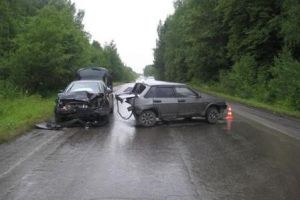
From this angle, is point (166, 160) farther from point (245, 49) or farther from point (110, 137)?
point (245, 49)

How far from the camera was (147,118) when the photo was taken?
59.3 ft

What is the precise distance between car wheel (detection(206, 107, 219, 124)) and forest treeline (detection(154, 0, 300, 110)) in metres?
8.30

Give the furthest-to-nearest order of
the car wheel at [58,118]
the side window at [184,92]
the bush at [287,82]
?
the bush at [287,82], the side window at [184,92], the car wheel at [58,118]

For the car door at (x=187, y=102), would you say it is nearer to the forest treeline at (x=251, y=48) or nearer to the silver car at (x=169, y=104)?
the silver car at (x=169, y=104)

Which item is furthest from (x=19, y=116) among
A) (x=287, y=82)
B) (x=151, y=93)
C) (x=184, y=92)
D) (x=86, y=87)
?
(x=287, y=82)

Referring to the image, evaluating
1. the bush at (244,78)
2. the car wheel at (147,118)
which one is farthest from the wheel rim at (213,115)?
the bush at (244,78)

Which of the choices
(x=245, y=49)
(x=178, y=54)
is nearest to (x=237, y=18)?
(x=245, y=49)

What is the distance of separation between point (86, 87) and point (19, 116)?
298 cm

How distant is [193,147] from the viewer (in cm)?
1290

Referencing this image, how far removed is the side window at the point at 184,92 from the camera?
1881 centimetres

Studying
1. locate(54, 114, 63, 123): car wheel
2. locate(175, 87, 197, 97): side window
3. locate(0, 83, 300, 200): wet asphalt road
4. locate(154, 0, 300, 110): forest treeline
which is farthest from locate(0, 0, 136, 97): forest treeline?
locate(0, 83, 300, 200): wet asphalt road

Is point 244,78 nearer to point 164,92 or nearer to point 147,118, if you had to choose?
point 164,92

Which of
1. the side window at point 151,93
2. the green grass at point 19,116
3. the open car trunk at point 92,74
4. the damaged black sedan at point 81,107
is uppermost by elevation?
the open car trunk at point 92,74

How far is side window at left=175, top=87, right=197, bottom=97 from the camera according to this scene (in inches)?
741
